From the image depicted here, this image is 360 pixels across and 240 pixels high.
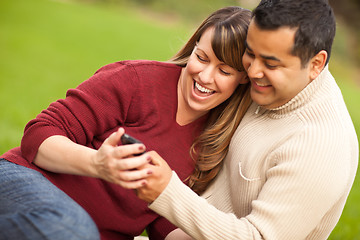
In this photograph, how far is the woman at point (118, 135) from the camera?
2074 millimetres

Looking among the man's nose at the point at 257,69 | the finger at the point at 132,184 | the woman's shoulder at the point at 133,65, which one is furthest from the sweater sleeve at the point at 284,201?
the woman's shoulder at the point at 133,65

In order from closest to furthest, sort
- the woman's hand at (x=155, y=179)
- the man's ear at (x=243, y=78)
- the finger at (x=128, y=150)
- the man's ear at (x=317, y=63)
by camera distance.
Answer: the finger at (x=128, y=150) < the woman's hand at (x=155, y=179) < the man's ear at (x=317, y=63) < the man's ear at (x=243, y=78)

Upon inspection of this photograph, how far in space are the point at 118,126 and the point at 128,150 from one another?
2.26ft

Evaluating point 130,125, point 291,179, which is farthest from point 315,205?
point 130,125

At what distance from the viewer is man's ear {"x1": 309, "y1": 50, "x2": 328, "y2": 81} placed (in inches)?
89.7

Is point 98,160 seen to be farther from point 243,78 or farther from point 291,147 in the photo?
point 243,78

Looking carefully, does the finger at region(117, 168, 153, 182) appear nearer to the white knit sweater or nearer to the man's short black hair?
the white knit sweater

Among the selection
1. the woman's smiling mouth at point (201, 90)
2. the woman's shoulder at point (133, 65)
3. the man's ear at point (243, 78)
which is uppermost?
the woman's shoulder at point (133, 65)

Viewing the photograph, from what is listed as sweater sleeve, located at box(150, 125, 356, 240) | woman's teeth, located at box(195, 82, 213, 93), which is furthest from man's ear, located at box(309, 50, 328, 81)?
woman's teeth, located at box(195, 82, 213, 93)

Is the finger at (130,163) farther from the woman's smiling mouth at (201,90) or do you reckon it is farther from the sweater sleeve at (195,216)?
the woman's smiling mouth at (201,90)

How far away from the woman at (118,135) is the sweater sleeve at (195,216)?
0.57ft

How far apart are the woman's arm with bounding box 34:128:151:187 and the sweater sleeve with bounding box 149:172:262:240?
0.18 m

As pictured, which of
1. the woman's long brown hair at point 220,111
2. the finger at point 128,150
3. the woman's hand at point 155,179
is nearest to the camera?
the finger at point 128,150

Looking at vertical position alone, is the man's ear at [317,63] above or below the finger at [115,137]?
above
